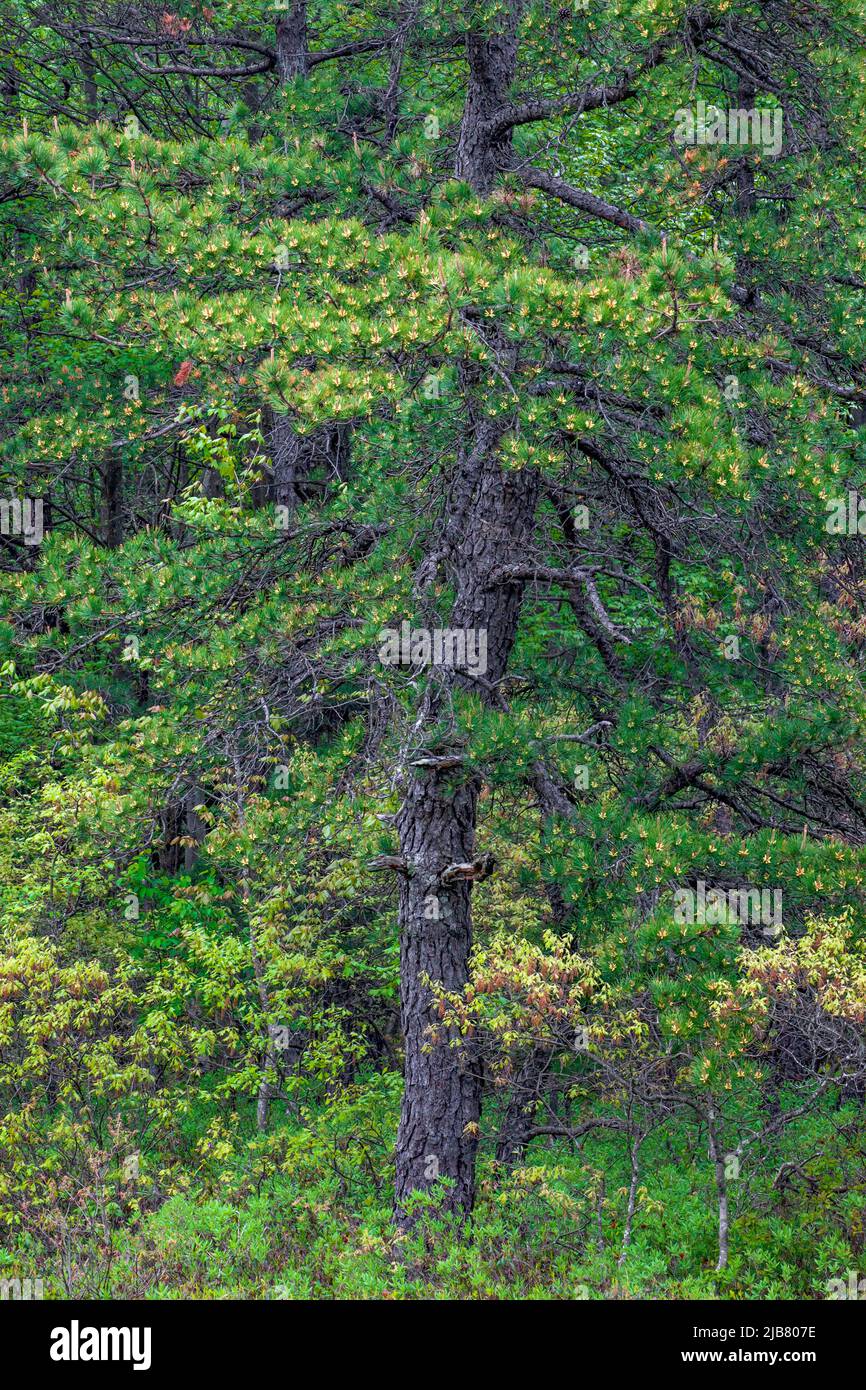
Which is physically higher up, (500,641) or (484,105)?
(484,105)

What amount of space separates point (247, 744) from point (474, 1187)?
10.9ft

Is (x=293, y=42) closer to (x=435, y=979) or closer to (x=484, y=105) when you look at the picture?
(x=484, y=105)

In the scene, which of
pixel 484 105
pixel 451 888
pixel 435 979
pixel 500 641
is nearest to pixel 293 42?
pixel 484 105

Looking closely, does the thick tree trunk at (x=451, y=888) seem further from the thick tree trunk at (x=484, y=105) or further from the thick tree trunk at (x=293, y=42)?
the thick tree trunk at (x=293, y=42)

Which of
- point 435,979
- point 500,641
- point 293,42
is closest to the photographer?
point 435,979

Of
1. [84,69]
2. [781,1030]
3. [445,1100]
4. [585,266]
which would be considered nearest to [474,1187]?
[445,1100]

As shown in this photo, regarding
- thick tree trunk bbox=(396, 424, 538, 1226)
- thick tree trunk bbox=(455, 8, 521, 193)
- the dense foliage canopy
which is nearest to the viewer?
the dense foliage canopy

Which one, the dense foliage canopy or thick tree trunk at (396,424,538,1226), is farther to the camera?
thick tree trunk at (396,424,538,1226)

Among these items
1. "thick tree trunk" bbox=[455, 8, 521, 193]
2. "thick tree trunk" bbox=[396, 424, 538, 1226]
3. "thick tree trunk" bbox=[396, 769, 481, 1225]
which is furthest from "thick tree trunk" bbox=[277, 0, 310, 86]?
"thick tree trunk" bbox=[396, 769, 481, 1225]

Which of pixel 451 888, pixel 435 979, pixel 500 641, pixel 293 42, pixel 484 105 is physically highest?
pixel 293 42

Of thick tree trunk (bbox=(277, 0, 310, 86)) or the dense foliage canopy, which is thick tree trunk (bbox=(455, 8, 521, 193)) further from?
thick tree trunk (bbox=(277, 0, 310, 86))
